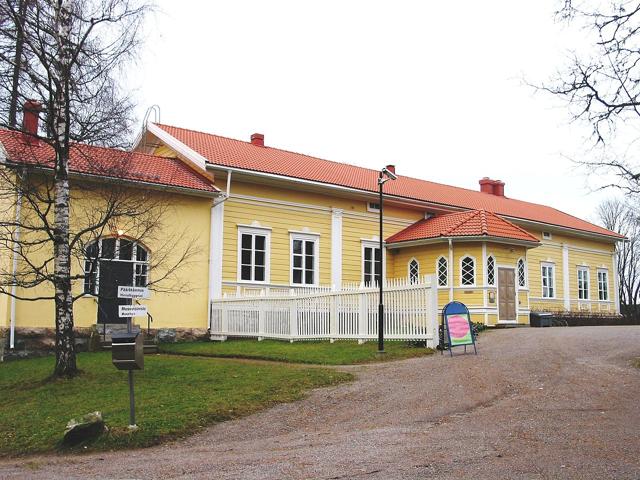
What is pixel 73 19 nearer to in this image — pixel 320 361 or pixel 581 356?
pixel 320 361

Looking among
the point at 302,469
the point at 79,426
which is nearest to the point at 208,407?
the point at 79,426

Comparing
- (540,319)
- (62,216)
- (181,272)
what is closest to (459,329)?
(62,216)

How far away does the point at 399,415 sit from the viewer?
926 cm

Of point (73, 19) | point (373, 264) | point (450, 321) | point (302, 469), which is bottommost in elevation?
point (302, 469)

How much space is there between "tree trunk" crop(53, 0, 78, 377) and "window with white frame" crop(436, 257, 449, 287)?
15.0 meters

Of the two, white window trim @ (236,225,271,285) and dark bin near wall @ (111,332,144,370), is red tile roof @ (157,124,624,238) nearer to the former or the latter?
white window trim @ (236,225,271,285)

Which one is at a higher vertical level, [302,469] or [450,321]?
[450,321]

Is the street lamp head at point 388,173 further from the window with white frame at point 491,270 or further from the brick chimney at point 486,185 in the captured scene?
the brick chimney at point 486,185

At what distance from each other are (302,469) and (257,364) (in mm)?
8007

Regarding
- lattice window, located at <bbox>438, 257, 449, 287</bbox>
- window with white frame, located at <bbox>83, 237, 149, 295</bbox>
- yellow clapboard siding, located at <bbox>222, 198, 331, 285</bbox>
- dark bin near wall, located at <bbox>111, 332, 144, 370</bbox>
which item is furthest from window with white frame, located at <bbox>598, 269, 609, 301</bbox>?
dark bin near wall, located at <bbox>111, 332, 144, 370</bbox>

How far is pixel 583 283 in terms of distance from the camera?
3475 cm

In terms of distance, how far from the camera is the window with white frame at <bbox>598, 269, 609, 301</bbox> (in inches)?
1420

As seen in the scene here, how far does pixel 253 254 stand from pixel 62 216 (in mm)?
10383

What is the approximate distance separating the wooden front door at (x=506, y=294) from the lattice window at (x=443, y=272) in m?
1.90
